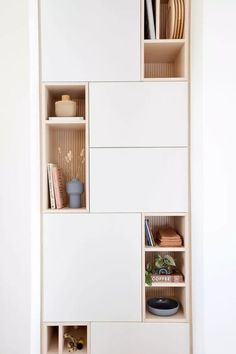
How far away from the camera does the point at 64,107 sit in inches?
76.8

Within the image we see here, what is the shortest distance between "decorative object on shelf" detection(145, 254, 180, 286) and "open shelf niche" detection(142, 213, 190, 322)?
3cm

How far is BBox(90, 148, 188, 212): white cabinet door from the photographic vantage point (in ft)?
6.08

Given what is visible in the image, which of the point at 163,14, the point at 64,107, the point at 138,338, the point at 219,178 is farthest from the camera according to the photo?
the point at 163,14

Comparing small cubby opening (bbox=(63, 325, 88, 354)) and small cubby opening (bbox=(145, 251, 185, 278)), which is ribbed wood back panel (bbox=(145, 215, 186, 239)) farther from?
small cubby opening (bbox=(63, 325, 88, 354))

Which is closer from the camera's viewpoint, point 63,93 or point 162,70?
point 63,93

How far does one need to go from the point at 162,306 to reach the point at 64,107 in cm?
142

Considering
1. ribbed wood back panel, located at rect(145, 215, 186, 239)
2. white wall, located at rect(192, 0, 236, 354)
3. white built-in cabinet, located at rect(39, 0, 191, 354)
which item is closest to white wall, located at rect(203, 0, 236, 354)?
white wall, located at rect(192, 0, 236, 354)

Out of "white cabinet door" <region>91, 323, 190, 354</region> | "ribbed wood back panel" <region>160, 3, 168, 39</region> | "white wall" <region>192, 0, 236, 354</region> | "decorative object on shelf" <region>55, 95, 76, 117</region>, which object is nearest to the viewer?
"white wall" <region>192, 0, 236, 354</region>

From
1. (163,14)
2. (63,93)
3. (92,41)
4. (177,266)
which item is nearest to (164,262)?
(177,266)

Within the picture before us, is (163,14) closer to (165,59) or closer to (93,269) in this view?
(165,59)

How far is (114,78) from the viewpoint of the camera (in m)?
1.85

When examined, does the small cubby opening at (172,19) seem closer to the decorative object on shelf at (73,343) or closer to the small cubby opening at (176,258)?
the small cubby opening at (176,258)

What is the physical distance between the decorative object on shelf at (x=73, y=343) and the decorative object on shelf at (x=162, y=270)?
22.7 inches

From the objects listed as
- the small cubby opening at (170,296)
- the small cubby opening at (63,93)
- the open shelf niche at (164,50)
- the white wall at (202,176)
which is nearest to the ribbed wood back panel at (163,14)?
the open shelf niche at (164,50)
